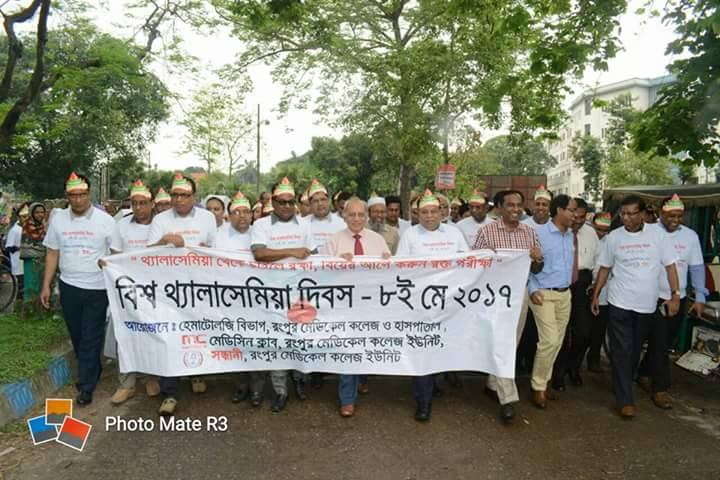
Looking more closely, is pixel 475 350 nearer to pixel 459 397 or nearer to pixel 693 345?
pixel 459 397

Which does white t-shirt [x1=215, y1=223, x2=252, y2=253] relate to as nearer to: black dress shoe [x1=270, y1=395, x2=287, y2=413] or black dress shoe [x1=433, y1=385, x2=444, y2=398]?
black dress shoe [x1=270, y1=395, x2=287, y2=413]

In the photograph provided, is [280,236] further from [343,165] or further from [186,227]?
[343,165]

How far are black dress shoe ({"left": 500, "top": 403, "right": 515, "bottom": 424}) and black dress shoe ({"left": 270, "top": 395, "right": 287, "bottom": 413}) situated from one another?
1.86m

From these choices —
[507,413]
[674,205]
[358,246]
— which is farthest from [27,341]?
[674,205]

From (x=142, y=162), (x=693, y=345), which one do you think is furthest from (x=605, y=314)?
(x=142, y=162)

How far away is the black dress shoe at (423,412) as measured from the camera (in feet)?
16.8

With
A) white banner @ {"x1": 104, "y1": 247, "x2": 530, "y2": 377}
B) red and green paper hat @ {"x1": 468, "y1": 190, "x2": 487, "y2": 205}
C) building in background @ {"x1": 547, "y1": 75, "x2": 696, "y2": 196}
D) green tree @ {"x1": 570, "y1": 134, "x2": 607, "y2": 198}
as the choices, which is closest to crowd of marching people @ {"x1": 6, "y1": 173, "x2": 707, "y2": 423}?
white banner @ {"x1": 104, "y1": 247, "x2": 530, "y2": 377}

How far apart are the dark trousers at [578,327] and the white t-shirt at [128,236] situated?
416cm

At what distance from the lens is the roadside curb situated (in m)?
4.99

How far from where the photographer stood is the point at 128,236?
560 cm

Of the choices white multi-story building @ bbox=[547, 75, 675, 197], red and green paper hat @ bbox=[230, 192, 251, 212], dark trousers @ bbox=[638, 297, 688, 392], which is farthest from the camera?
white multi-story building @ bbox=[547, 75, 675, 197]

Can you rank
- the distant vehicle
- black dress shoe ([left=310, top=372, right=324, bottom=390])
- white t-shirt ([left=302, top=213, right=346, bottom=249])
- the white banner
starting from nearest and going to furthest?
the white banner, black dress shoe ([left=310, top=372, right=324, bottom=390]), white t-shirt ([left=302, top=213, right=346, bottom=249]), the distant vehicle

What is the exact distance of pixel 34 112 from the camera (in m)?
18.0

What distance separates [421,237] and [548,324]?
4.55 ft
